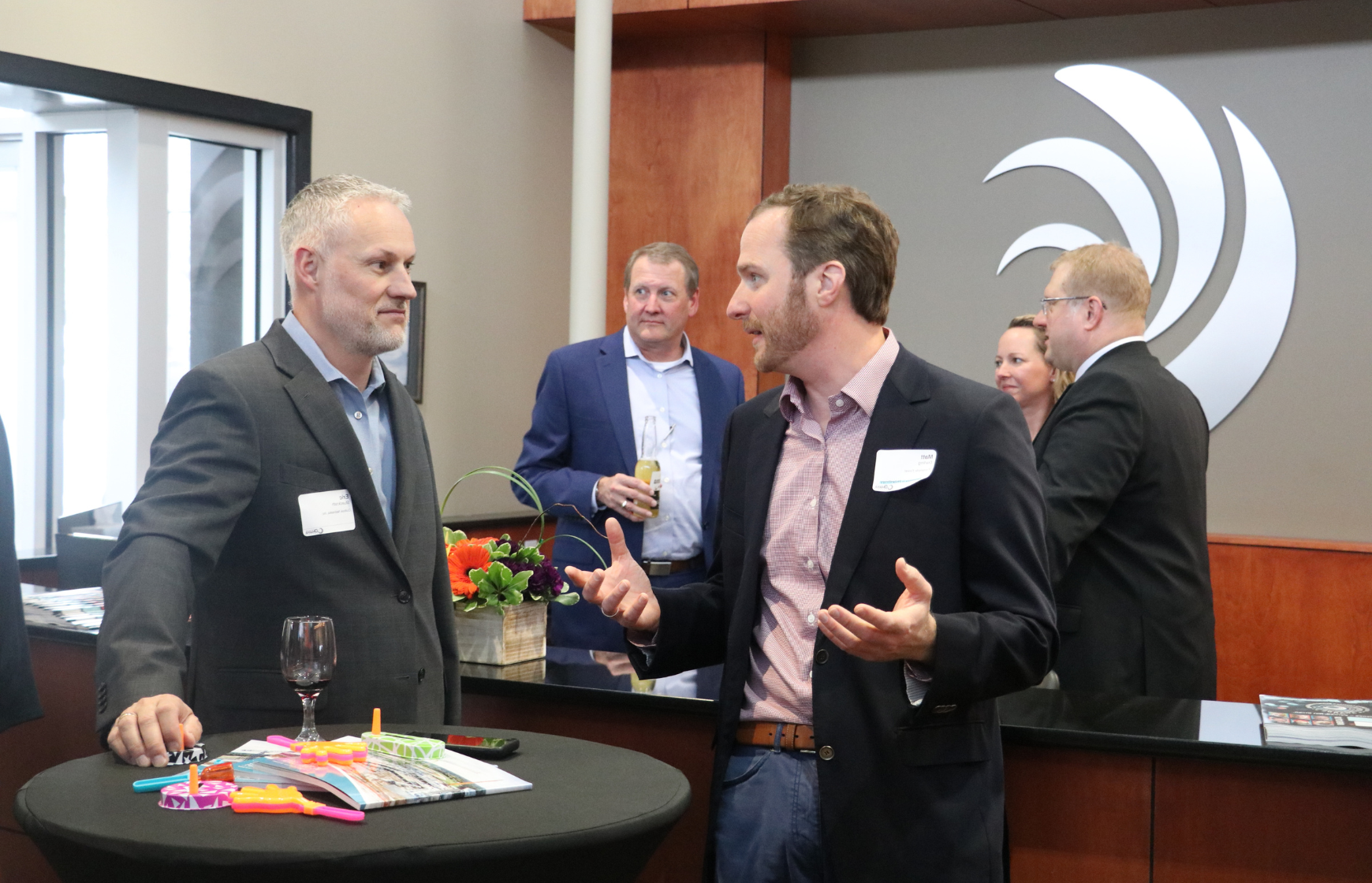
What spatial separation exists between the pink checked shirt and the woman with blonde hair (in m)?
2.25

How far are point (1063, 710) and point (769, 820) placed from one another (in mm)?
765

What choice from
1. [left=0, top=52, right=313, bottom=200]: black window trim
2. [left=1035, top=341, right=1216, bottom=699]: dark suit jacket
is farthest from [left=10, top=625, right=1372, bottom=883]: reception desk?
[left=0, top=52, right=313, bottom=200]: black window trim

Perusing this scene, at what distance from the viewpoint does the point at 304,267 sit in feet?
7.46

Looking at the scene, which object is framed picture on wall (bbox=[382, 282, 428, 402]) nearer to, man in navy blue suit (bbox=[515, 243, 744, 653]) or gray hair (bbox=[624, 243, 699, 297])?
man in navy blue suit (bbox=[515, 243, 744, 653])

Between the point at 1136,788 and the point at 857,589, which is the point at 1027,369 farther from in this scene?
the point at 857,589

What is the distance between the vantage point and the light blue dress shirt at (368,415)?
88.1 inches

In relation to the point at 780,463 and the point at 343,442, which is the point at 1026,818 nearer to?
the point at 780,463

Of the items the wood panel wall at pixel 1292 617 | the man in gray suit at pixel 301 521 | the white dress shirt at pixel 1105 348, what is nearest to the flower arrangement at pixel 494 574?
the man in gray suit at pixel 301 521

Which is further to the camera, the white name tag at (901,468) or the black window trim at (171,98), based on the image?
the black window trim at (171,98)

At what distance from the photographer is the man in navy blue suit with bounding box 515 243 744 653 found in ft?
12.3

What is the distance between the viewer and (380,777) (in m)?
1.64

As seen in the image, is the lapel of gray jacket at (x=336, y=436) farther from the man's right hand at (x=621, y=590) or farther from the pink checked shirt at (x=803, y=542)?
the pink checked shirt at (x=803, y=542)

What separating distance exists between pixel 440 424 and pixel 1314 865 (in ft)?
13.8

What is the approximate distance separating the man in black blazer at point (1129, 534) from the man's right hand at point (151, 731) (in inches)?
71.5
